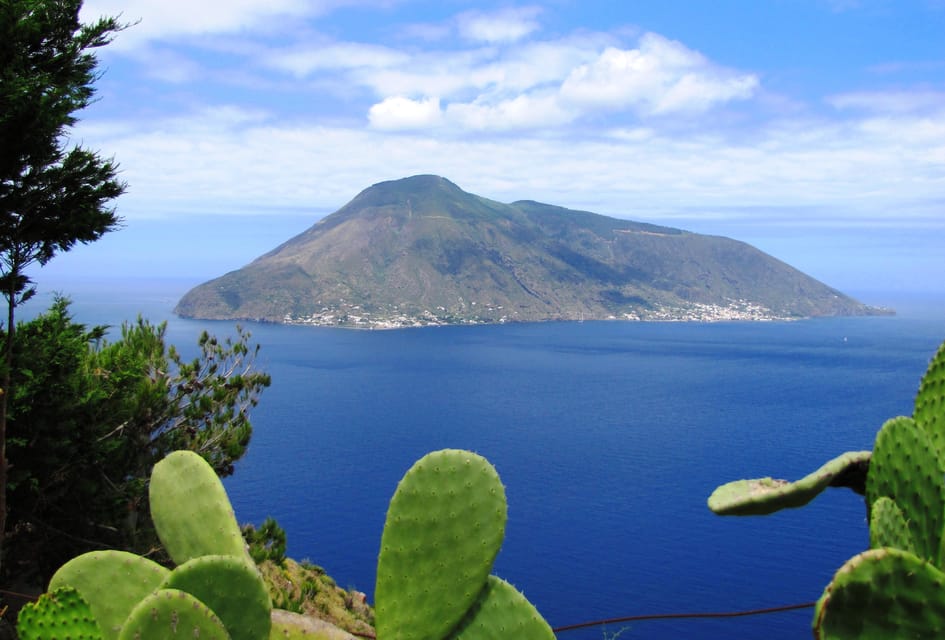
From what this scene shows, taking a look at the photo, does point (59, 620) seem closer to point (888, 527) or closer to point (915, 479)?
point (888, 527)

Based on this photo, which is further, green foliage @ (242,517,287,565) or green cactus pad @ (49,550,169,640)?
green foliage @ (242,517,287,565)

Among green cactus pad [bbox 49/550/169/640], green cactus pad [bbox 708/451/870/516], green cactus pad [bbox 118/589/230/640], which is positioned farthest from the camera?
green cactus pad [bbox 49/550/169/640]

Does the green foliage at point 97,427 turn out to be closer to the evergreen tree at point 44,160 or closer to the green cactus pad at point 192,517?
the evergreen tree at point 44,160

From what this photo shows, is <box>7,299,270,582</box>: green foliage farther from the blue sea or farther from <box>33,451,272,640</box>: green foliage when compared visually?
the blue sea

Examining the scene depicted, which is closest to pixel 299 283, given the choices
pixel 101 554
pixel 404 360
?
pixel 404 360

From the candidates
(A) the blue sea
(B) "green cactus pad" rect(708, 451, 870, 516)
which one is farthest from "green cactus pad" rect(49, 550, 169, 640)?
(A) the blue sea

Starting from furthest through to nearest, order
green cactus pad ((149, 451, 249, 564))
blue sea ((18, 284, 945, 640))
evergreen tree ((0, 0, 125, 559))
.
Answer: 1. blue sea ((18, 284, 945, 640))
2. evergreen tree ((0, 0, 125, 559))
3. green cactus pad ((149, 451, 249, 564))

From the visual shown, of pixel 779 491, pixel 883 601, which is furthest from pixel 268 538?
pixel 883 601
